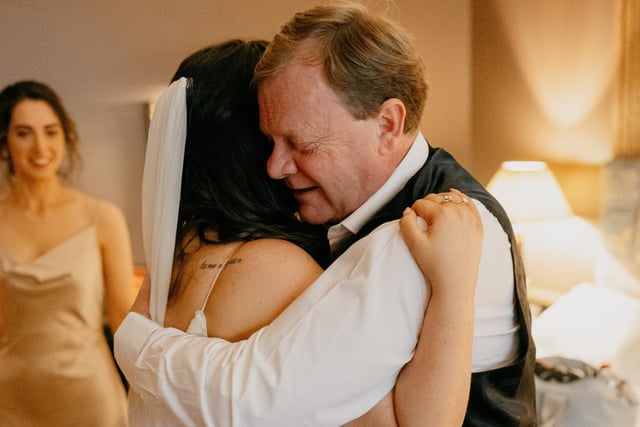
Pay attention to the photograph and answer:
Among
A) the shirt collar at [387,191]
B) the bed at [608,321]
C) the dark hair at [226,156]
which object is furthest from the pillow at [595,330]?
the dark hair at [226,156]

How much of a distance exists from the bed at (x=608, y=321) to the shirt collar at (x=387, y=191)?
4.46ft

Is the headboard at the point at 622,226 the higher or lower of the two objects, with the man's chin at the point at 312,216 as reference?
lower

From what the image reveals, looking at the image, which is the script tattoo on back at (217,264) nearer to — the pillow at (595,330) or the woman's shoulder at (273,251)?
the woman's shoulder at (273,251)

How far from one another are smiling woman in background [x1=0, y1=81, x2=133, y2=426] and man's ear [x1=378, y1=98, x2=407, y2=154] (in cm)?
131

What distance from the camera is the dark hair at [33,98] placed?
203cm

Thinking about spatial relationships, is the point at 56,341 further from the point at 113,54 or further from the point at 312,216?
the point at 312,216

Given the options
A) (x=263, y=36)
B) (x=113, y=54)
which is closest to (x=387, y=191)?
(x=113, y=54)

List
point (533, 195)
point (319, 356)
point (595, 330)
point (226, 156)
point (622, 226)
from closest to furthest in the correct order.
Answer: point (319, 356) → point (226, 156) → point (595, 330) → point (622, 226) → point (533, 195)

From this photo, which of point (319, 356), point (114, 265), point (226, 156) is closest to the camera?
point (319, 356)

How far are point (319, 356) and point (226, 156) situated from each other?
46 centimetres

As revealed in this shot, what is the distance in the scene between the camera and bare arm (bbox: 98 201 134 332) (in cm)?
220

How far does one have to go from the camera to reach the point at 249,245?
109 centimetres

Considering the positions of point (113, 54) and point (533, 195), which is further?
point (533, 195)

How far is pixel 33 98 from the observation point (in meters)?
2.10
